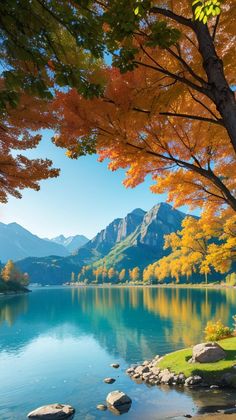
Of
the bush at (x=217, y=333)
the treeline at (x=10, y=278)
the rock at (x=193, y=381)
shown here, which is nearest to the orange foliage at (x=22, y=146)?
the rock at (x=193, y=381)

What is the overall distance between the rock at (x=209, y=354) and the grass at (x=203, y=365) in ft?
1.17

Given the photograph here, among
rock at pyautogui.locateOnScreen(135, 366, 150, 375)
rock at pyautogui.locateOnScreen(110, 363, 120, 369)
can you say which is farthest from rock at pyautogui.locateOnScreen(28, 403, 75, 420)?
rock at pyautogui.locateOnScreen(110, 363, 120, 369)

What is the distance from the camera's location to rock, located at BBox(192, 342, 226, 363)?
21.1 metres

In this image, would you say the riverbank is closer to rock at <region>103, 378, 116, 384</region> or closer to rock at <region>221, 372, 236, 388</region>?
rock at <region>221, 372, 236, 388</region>

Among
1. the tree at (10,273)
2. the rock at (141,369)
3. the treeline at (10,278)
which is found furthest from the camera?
the tree at (10,273)

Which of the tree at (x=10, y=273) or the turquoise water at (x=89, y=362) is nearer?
the turquoise water at (x=89, y=362)

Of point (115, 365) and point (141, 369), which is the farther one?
point (115, 365)

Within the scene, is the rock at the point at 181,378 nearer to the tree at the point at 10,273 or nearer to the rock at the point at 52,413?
the rock at the point at 52,413

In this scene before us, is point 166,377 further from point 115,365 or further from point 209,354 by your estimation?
point 115,365

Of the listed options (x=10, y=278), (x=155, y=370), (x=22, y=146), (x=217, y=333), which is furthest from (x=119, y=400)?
(x=10, y=278)

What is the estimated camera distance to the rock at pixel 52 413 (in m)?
16.8

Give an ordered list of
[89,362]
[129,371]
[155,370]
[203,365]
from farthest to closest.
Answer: [89,362]
[129,371]
[155,370]
[203,365]

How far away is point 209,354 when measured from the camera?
69.8 feet

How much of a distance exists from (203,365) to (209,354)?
0.87 m
